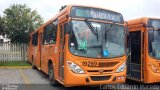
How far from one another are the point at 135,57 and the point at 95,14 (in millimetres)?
3458

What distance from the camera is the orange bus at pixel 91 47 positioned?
8570 millimetres

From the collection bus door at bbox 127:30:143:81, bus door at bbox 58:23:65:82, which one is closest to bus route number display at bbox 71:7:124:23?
bus door at bbox 58:23:65:82

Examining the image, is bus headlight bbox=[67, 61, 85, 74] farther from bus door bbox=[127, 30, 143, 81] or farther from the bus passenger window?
bus door bbox=[127, 30, 143, 81]

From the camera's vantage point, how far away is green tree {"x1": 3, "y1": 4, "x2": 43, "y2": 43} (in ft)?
85.8

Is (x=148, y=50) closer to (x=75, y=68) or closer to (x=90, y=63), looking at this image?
(x=90, y=63)

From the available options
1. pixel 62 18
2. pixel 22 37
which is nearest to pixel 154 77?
pixel 62 18

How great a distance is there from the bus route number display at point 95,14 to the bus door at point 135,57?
6.53 feet

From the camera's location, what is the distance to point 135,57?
38.1 ft

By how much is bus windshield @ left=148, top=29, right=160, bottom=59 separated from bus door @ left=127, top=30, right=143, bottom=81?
45cm

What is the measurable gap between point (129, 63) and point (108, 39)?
3.54 metres

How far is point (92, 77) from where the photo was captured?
870 centimetres

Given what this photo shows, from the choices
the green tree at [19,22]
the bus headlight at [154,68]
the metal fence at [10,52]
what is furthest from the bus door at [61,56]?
the green tree at [19,22]

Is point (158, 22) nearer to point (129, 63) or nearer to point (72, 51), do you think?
point (129, 63)

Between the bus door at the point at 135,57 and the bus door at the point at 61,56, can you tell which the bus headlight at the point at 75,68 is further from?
the bus door at the point at 135,57
